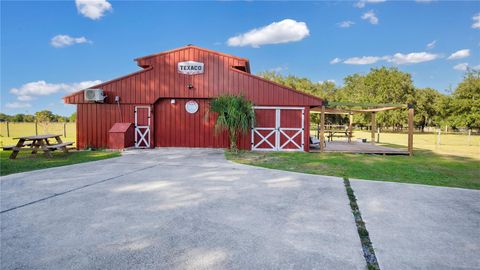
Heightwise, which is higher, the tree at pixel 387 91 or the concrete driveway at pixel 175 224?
the tree at pixel 387 91

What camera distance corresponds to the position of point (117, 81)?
1209 centimetres

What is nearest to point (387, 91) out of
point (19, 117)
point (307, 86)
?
point (307, 86)

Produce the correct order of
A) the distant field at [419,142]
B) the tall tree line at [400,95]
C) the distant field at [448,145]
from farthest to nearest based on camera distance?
1. the tall tree line at [400,95]
2. the distant field at [419,142]
3. the distant field at [448,145]

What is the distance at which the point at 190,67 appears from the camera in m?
12.0

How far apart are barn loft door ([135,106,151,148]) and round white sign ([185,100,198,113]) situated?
73.6 inches

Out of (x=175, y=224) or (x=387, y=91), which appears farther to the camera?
(x=387, y=91)

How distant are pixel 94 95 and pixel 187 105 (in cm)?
423

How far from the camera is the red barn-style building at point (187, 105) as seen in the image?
39.2ft

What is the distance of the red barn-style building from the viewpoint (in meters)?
12.0

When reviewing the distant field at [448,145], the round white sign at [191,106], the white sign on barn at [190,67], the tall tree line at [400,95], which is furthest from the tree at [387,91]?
the round white sign at [191,106]

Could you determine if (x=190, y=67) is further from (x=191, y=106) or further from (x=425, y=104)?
(x=425, y=104)

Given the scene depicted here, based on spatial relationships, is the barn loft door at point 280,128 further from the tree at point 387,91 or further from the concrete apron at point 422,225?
the tree at point 387,91

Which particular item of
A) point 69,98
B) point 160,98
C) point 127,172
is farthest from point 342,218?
point 69,98

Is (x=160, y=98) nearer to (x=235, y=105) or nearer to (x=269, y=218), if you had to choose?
(x=235, y=105)
